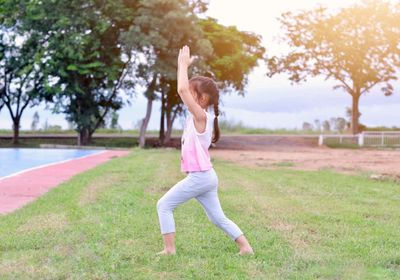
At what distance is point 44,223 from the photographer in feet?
20.3

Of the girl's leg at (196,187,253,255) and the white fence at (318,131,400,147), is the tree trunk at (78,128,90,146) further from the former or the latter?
the girl's leg at (196,187,253,255)

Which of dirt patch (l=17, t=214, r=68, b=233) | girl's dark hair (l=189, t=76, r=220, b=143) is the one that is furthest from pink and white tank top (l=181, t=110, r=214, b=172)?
dirt patch (l=17, t=214, r=68, b=233)

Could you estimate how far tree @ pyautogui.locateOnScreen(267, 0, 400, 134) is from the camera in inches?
1378

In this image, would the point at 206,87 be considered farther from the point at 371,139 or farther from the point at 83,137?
the point at 371,139

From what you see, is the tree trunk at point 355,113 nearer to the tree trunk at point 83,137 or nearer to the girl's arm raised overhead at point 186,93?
the tree trunk at point 83,137

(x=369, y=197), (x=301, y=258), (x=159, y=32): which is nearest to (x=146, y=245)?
(x=301, y=258)

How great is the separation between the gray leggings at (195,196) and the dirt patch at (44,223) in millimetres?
1572

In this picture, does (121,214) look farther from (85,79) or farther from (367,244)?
(85,79)

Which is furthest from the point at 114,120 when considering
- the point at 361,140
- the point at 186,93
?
the point at 186,93

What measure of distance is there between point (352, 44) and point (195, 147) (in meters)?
32.0

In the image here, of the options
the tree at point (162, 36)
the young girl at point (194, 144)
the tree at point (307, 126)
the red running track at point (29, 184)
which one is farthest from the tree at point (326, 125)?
the young girl at point (194, 144)

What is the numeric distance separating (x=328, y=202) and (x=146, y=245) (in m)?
3.85

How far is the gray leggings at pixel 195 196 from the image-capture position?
15.2ft

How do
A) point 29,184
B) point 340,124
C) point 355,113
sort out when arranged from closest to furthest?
point 29,184
point 355,113
point 340,124
